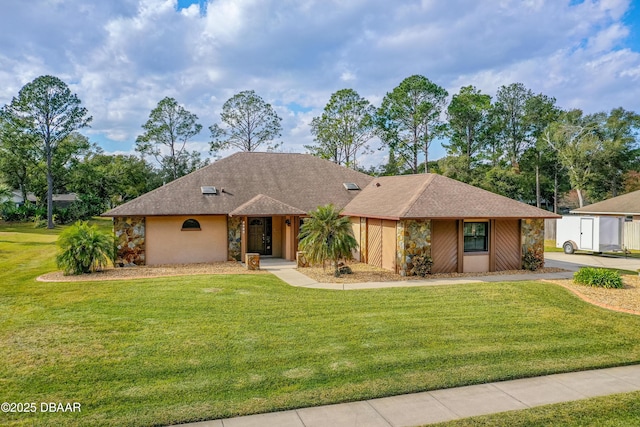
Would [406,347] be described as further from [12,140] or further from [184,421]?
[12,140]

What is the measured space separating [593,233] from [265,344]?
20.3m

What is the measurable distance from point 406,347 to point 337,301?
3546 mm

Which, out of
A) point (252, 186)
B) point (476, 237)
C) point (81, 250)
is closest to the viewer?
point (81, 250)

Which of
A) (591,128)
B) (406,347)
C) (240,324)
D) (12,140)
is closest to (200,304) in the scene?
(240,324)

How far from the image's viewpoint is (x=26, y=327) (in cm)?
855

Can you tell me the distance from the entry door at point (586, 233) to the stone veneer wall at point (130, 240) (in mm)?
21810

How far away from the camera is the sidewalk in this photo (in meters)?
5.36

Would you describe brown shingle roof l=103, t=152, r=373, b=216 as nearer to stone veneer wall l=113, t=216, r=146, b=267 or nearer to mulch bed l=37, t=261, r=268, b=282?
stone veneer wall l=113, t=216, r=146, b=267

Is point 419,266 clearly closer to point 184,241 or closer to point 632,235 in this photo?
point 184,241

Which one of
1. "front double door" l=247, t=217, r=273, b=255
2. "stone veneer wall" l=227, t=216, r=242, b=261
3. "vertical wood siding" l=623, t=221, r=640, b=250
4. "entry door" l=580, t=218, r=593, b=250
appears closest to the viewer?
"stone veneer wall" l=227, t=216, r=242, b=261

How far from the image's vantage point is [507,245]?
55.3ft

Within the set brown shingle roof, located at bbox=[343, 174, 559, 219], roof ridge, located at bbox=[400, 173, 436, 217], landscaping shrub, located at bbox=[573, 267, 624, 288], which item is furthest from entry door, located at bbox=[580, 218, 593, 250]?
roof ridge, located at bbox=[400, 173, 436, 217]

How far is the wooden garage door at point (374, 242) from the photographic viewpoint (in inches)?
690

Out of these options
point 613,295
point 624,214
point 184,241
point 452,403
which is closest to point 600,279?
point 613,295
